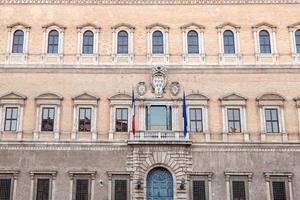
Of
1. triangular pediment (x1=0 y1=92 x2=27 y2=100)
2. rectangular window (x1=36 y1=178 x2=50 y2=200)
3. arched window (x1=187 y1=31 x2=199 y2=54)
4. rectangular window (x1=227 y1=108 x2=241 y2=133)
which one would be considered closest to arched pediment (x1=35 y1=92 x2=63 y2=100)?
triangular pediment (x1=0 y1=92 x2=27 y2=100)

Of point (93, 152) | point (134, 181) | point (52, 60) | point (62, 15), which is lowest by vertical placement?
point (134, 181)

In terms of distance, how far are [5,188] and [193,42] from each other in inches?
557

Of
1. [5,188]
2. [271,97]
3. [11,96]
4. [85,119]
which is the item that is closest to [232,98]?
[271,97]

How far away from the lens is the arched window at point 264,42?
2888 centimetres

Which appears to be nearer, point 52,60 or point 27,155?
point 27,155

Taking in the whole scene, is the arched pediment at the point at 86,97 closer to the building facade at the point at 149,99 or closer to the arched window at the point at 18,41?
the building facade at the point at 149,99

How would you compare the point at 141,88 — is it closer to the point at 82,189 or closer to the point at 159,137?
the point at 159,137

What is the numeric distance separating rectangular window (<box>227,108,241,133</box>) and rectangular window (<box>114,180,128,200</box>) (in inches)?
272

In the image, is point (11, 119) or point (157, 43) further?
point (157, 43)

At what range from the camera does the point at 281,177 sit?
26.4 m

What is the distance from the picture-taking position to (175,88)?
27969 mm

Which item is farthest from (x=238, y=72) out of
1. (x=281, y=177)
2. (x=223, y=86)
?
(x=281, y=177)

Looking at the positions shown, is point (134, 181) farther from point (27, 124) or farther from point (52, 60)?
point (52, 60)

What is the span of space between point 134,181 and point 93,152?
2.92 m
